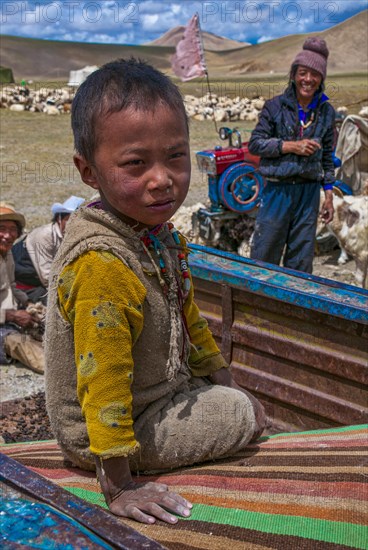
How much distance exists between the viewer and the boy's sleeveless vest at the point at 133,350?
65.7 inches

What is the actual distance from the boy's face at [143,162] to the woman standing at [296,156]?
3.20 meters

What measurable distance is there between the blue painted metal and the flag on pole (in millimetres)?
6335

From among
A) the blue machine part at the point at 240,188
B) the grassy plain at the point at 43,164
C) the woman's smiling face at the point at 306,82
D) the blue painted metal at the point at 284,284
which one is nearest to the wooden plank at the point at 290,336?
the blue painted metal at the point at 284,284

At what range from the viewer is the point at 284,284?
305cm

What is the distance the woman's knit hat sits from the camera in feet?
14.6

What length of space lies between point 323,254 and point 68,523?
23.3 ft

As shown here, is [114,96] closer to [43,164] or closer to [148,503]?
[148,503]

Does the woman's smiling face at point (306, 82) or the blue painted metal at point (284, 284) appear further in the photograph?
the woman's smiling face at point (306, 82)

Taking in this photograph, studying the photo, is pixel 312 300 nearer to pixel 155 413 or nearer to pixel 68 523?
pixel 155 413

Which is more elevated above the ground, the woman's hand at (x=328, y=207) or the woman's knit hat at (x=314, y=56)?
the woman's knit hat at (x=314, y=56)

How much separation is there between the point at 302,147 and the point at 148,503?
3548mm

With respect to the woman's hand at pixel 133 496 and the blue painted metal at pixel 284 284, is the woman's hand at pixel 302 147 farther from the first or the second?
the woman's hand at pixel 133 496

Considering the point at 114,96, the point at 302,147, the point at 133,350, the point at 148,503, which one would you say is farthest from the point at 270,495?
the point at 302,147

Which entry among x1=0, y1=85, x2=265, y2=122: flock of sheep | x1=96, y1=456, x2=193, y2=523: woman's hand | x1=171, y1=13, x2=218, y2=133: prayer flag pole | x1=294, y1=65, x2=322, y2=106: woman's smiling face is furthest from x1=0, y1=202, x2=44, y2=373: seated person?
x1=0, y1=85, x2=265, y2=122: flock of sheep
